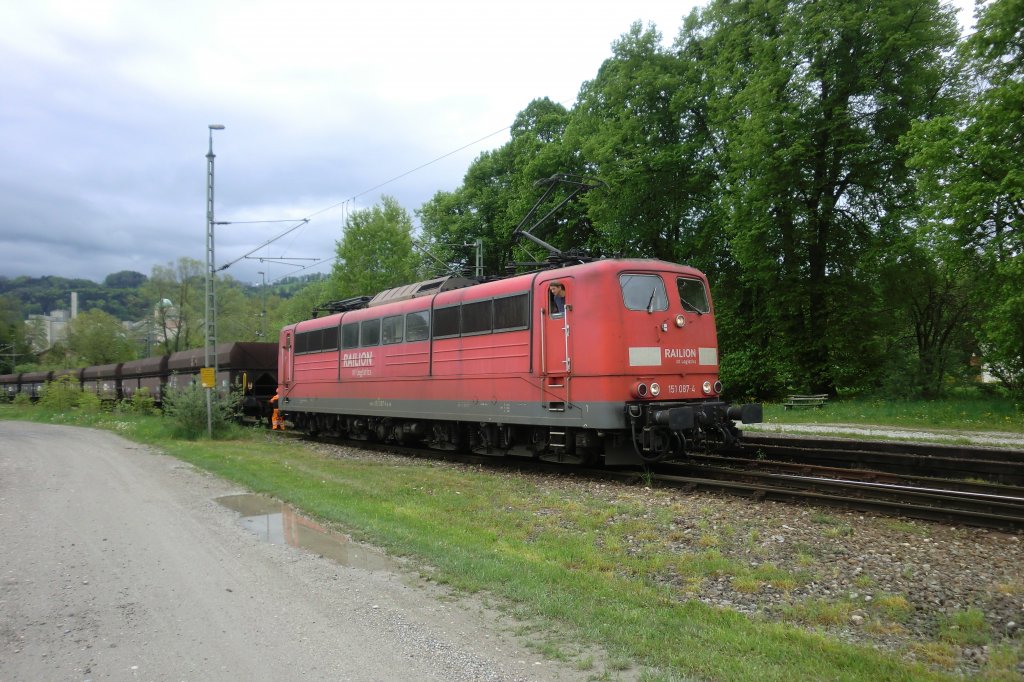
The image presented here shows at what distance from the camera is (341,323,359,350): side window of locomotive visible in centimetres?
1794

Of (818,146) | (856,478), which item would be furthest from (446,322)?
(818,146)

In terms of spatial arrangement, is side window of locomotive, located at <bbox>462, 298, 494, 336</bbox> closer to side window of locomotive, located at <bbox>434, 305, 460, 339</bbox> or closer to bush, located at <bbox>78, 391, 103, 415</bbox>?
side window of locomotive, located at <bbox>434, 305, 460, 339</bbox>

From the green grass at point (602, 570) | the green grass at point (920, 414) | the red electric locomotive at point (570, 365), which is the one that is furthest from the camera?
the green grass at point (920, 414)

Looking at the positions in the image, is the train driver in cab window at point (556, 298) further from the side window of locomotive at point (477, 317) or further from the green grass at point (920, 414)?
the green grass at point (920, 414)

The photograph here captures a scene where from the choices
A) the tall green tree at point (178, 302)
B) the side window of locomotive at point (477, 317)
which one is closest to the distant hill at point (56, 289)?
the tall green tree at point (178, 302)

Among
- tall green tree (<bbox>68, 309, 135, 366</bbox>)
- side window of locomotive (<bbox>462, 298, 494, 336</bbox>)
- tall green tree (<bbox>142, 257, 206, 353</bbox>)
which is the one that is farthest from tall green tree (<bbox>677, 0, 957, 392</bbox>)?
tall green tree (<bbox>68, 309, 135, 366</bbox>)

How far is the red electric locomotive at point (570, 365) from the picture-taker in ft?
35.2

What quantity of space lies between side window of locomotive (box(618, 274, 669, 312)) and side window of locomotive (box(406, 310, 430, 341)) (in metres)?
5.33

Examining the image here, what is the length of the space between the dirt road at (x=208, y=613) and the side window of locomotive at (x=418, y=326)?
673 cm

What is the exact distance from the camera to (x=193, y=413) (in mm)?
19438

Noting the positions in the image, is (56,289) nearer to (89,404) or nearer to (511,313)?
(89,404)

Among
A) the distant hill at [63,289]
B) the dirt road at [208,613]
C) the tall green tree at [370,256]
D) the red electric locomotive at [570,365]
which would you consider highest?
the distant hill at [63,289]

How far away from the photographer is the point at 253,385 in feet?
84.9

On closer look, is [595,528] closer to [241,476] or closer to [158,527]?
[158,527]
